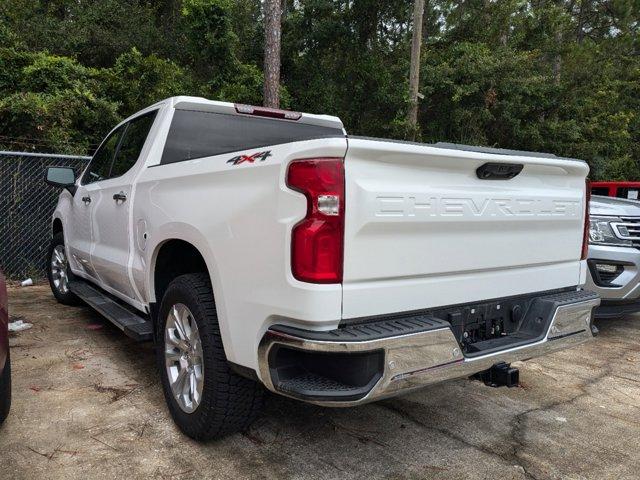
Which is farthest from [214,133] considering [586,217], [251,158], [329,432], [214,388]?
[586,217]

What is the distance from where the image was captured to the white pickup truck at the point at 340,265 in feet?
7.02

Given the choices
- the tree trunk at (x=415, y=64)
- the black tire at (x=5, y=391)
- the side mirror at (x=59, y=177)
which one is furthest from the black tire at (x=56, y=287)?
the tree trunk at (x=415, y=64)

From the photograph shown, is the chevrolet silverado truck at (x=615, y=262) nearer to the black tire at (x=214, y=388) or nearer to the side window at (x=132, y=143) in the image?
the black tire at (x=214, y=388)

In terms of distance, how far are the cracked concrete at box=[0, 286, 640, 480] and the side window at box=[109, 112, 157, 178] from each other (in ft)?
4.87

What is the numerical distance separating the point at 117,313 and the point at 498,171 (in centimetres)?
280

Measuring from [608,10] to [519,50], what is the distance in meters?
10.7

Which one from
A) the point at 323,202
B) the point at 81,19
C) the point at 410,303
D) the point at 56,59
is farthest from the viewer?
the point at 81,19

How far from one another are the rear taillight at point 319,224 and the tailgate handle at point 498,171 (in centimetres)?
87

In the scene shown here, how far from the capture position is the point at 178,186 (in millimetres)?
3012

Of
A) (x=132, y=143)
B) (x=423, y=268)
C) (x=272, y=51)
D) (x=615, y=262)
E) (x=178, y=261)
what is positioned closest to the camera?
(x=423, y=268)

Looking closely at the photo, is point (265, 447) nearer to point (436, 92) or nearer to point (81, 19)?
point (436, 92)

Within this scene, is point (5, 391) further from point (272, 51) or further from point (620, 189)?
point (272, 51)

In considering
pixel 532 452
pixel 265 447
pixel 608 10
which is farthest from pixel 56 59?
pixel 608 10

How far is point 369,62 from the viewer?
18.5 metres
